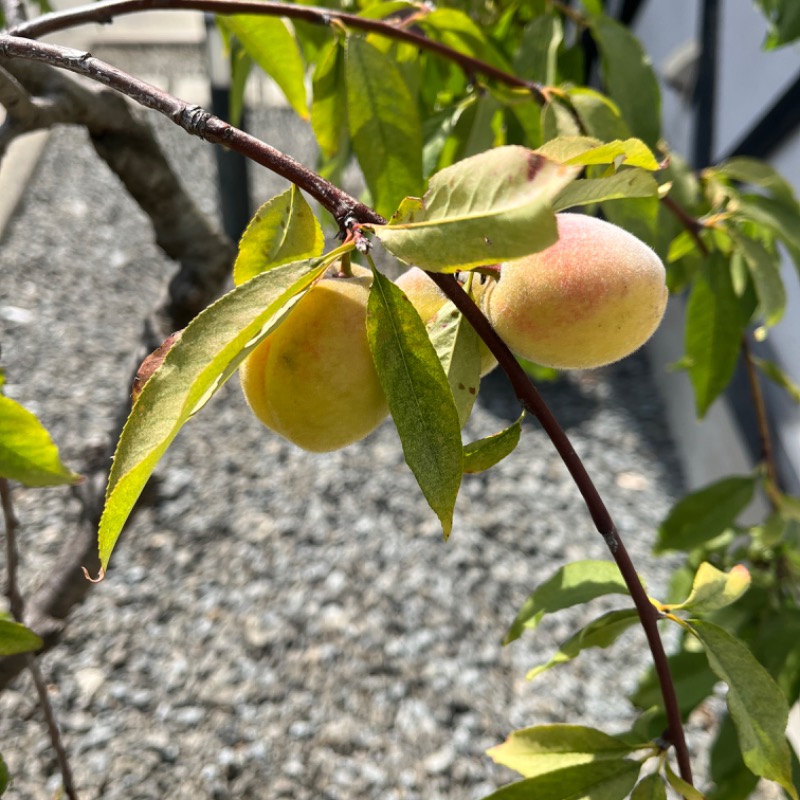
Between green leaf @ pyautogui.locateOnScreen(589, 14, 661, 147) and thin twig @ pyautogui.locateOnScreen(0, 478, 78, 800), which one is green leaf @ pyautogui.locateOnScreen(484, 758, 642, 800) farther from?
green leaf @ pyautogui.locateOnScreen(589, 14, 661, 147)

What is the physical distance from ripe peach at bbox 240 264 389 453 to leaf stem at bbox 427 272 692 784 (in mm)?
56

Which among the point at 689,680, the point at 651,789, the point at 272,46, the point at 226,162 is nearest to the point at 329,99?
the point at 272,46

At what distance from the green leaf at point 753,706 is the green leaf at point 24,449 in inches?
13.0

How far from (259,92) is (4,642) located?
150 inches

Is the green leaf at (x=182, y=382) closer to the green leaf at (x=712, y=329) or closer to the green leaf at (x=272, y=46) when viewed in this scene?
the green leaf at (x=272, y=46)

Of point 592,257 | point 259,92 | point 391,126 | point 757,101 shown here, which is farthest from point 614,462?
point 259,92

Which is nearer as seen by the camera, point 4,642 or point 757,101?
point 4,642

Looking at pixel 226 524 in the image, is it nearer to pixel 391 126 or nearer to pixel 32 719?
pixel 32 719

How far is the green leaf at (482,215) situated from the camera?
10.7 inches

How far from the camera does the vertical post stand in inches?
80.3

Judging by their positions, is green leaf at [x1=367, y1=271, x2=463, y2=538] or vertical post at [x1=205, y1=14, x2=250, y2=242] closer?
green leaf at [x1=367, y1=271, x2=463, y2=538]

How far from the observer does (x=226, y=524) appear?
5.46 feet

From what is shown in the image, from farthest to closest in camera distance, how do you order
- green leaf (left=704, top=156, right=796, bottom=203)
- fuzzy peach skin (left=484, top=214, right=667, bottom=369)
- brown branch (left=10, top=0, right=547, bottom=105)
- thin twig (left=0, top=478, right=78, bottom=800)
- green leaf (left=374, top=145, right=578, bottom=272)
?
green leaf (left=704, top=156, right=796, bottom=203)
thin twig (left=0, top=478, right=78, bottom=800)
brown branch (left=10, top=0, right=547, bottom=105)
fuzzy peach skin (left=484, top=214, right=667, bottom=369)
green leaf (left=374, top=145, right=578, bottom=272)

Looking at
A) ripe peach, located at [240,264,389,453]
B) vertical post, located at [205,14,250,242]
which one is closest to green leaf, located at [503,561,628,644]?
ripe peach, located at [240,264,389,453]
